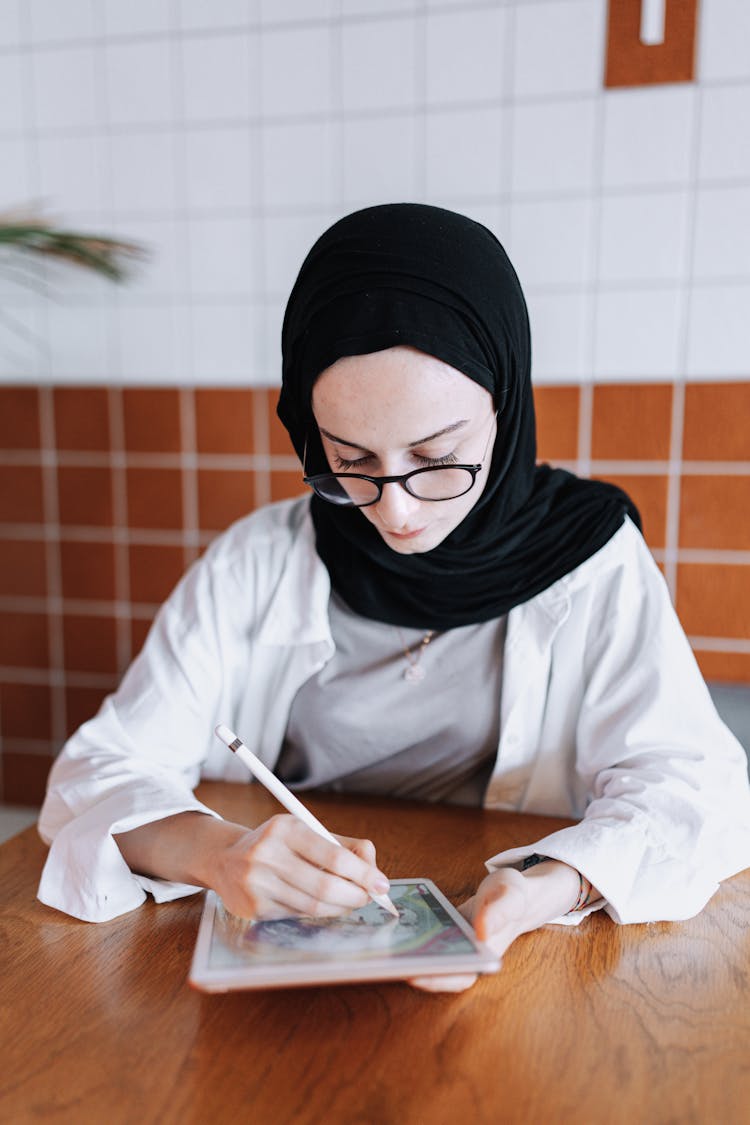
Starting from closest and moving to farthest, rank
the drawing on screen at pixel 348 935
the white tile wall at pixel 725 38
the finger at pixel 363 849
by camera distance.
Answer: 1. the drawing on screen at pixel 348 935
2. the finger at pixel 363 849
3. the white tile wall at pixel 725 38

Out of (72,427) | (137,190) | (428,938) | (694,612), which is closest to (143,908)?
(428,938)

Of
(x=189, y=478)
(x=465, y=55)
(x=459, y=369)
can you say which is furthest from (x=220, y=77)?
(x=459, y=369)

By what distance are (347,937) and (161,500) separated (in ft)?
6.04

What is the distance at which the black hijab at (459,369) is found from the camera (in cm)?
108

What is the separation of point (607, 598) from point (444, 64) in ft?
5.02

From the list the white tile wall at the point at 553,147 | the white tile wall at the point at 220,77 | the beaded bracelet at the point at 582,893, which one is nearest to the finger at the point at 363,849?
the beaded bracelet at the point at 582,893

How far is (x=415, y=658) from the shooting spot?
55.4 inches

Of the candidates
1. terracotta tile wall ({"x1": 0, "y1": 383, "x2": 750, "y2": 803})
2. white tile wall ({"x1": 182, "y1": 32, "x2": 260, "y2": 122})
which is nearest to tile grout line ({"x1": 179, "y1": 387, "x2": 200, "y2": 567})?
terracotta tile wall ({"x1": 0, "y1": 383, "x2": 750, "y2": 803})

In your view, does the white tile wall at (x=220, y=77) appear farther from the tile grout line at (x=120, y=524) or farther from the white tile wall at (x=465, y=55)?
the tile grout line at (x=120, y=524)

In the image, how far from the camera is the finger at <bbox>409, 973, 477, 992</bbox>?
0.83 m

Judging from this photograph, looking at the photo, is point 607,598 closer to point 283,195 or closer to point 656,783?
point 656,783

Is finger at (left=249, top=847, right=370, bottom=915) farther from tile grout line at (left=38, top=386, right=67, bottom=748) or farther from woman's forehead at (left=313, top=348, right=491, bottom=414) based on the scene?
tile grout line at (left=38, top=386, right=67, bottom=748)

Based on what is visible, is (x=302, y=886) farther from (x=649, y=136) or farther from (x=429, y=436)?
(x=649, y=136)

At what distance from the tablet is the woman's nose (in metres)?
0.44
